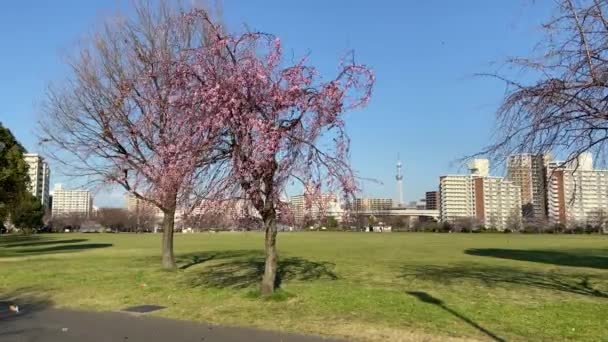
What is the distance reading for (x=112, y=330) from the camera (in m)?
9.61

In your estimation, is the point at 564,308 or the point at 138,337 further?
the point at 564,308

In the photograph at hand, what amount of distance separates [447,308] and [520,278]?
7918 millimetres

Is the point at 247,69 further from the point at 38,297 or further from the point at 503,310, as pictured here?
the point at 38,297

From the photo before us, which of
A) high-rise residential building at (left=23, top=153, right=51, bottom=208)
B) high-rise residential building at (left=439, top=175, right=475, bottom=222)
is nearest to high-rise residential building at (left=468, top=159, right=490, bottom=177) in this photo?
high-rise residential building at (left=439, top=175, right=475, bottom=222)

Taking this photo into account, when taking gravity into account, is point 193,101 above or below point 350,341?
above

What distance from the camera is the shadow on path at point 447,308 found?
898 centimetres

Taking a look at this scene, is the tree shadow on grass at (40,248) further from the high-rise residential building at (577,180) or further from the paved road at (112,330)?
the high-rise residential building at (577,180)

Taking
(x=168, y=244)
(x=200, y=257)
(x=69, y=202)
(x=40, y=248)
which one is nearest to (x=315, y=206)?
(x=168, y=244)

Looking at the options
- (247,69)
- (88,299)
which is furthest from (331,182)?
(88,299)

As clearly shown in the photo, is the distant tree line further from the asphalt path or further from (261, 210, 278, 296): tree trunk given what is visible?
(261, 210, 278, 296): tree trunk

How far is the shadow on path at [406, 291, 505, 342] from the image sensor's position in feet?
29.5

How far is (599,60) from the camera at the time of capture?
9.98 metres

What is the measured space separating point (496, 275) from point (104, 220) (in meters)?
150

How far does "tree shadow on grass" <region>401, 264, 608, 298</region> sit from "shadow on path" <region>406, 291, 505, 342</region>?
10.7 feet
